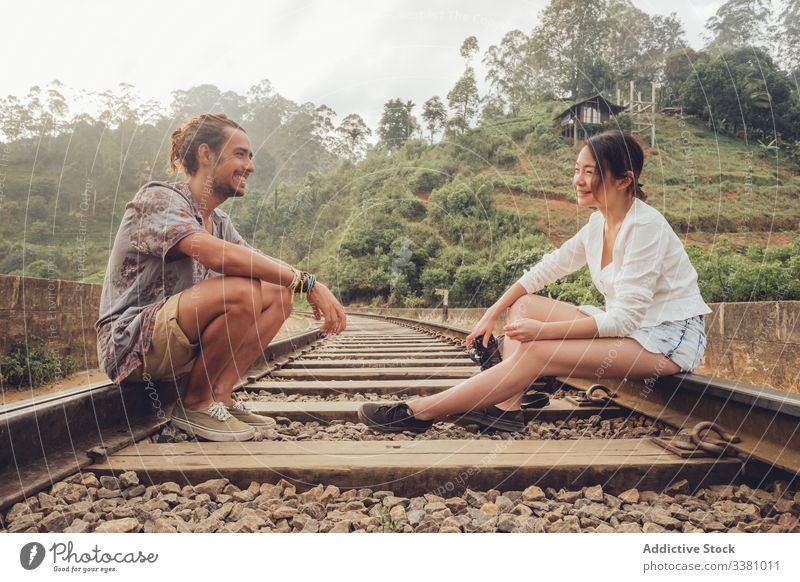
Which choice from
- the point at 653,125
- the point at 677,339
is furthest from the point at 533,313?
the point at 653,125

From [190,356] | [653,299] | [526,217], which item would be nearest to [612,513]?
[653,299]

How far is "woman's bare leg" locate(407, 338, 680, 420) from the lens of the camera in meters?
1.51

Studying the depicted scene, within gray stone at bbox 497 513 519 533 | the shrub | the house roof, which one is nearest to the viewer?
gray stone at bbox 497 513 519 533

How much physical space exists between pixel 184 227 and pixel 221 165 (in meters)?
0.23

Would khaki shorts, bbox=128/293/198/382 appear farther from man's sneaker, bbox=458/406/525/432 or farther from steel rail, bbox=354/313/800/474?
steel rail, bbox=354/313/800/474

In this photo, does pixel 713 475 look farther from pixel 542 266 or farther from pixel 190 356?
pixel 190 356

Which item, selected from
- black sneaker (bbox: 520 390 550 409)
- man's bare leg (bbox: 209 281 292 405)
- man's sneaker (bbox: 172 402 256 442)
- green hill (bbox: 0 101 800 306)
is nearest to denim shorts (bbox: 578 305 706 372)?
green hill (bbox: 0 101 800 306)

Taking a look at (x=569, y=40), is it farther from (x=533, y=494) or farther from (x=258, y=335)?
(x=533, y=494)

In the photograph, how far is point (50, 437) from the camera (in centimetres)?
120

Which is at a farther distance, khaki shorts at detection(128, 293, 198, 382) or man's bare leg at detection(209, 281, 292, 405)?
man's bare leg at detection(209, 281, 292, 405)

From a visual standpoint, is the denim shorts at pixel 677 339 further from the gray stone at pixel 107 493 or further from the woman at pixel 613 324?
the gray stone at pixel 107 493

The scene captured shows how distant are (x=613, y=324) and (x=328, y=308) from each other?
73cm

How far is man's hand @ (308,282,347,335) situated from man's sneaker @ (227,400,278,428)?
384 millimetres

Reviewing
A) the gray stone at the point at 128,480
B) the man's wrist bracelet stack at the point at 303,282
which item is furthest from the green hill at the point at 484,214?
the gray stone at the point at 128,480
